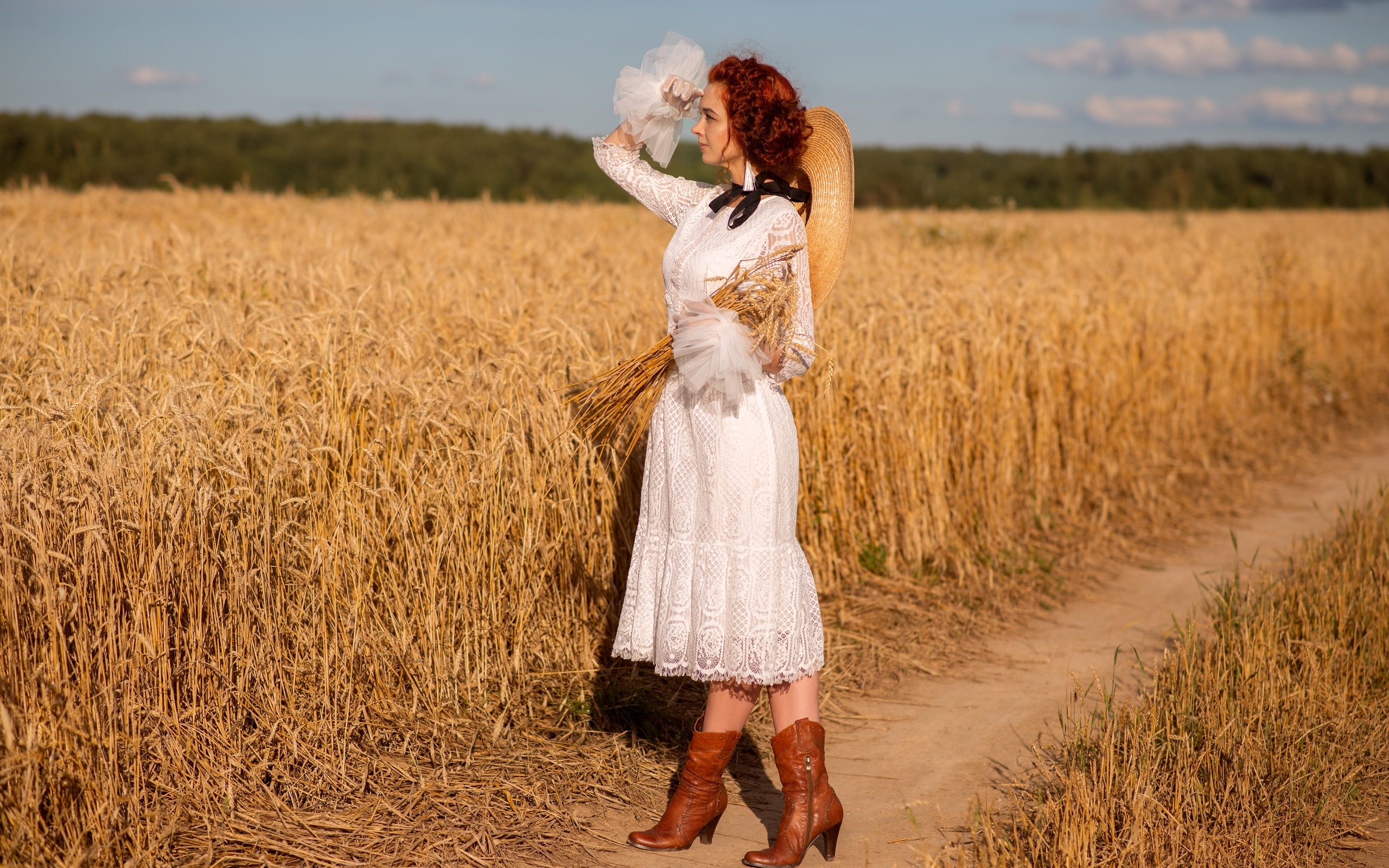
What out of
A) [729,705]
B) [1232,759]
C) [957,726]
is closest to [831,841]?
[729,705]

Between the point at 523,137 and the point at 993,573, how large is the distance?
50.7m

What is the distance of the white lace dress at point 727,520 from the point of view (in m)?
2.62

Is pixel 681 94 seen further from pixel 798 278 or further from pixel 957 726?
pixel 957 726

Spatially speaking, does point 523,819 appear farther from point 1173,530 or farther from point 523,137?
point 523,137

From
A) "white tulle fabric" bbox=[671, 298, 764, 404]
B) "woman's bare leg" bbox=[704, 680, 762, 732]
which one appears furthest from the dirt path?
"white tulle fabric" bbox=[671, 298, 764, 404]

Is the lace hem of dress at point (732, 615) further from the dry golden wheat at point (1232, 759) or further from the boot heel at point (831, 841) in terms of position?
the dry golden wheat at point (1232, 759)

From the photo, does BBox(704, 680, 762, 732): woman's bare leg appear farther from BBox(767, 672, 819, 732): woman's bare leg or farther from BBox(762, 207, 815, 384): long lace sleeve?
BBox(762, 207, 815, 384): long lace sleeve

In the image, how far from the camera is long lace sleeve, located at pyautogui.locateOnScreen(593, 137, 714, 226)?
2.94 meters

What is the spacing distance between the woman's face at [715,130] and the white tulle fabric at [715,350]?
0.47 metres

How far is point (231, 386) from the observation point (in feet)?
10.4

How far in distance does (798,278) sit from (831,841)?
1505 mm

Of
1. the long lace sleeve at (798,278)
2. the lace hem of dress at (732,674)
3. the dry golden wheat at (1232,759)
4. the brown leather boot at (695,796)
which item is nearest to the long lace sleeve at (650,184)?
the long lace sleeve at (798,278)

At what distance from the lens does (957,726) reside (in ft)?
12.2

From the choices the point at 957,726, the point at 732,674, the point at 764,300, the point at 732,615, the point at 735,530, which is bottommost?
the point at 957,726
